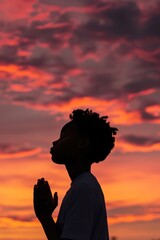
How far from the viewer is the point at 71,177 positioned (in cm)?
783

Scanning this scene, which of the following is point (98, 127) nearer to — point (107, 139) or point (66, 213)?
point (107, 139)

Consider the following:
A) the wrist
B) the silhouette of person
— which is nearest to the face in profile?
the silhouette of person

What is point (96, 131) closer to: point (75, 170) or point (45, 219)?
point (75, 170)

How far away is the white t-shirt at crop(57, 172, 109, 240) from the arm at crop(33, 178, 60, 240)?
0.36ft

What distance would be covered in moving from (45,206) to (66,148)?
719 millimetres

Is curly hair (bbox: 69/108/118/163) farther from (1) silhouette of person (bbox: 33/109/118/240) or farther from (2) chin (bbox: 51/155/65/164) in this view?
(2) chin (bbox: 51/155/65/164)

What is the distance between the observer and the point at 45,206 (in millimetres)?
7688

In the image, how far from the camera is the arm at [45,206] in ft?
24.4

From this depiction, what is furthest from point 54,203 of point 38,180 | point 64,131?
point 64,131

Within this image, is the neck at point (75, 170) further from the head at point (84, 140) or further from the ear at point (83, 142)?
the ear at point (83, 142)

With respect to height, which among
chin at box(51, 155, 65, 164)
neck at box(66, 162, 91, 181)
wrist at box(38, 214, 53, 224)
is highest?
chin at box(51, 155, 65, 164)

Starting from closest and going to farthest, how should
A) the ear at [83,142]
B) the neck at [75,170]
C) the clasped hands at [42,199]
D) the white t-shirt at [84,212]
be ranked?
the white t-shirt at [84,212], the clasped hands at [42,199], the neck at [75,170], the ear at [83,142]

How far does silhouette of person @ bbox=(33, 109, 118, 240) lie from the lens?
7387mm

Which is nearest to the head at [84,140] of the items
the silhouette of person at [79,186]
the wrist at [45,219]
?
the silhouette of person at [79,186]
